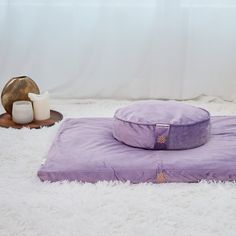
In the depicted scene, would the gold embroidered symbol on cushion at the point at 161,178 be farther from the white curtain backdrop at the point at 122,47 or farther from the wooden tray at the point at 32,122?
the white curtain backdrop at the point at 122,47

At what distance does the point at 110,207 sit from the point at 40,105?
3.04ft

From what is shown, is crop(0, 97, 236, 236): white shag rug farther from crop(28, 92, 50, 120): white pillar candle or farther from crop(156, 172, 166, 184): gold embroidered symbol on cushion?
crop(28, 92, 50, 120): white pillar candle

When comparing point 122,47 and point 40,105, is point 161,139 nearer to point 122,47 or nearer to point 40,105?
point 40,105

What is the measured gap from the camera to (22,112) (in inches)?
77.7

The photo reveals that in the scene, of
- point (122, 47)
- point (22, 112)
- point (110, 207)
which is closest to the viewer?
point (110, 207)

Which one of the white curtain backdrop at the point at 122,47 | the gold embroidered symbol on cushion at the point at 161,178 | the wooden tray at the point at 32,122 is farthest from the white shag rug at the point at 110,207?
the white curtain backdrop at the point at 122,47

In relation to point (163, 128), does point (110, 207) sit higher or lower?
lower

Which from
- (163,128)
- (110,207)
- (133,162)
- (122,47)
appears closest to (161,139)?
(163,128)

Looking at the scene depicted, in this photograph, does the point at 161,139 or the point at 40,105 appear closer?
the point at 161,139

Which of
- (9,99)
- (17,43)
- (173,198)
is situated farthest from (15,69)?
(173,198)

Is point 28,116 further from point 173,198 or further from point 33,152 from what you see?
point 173,198

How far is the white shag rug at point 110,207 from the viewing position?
114 cm

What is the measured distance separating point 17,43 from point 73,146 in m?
1.14

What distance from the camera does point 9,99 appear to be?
80.1 inches
